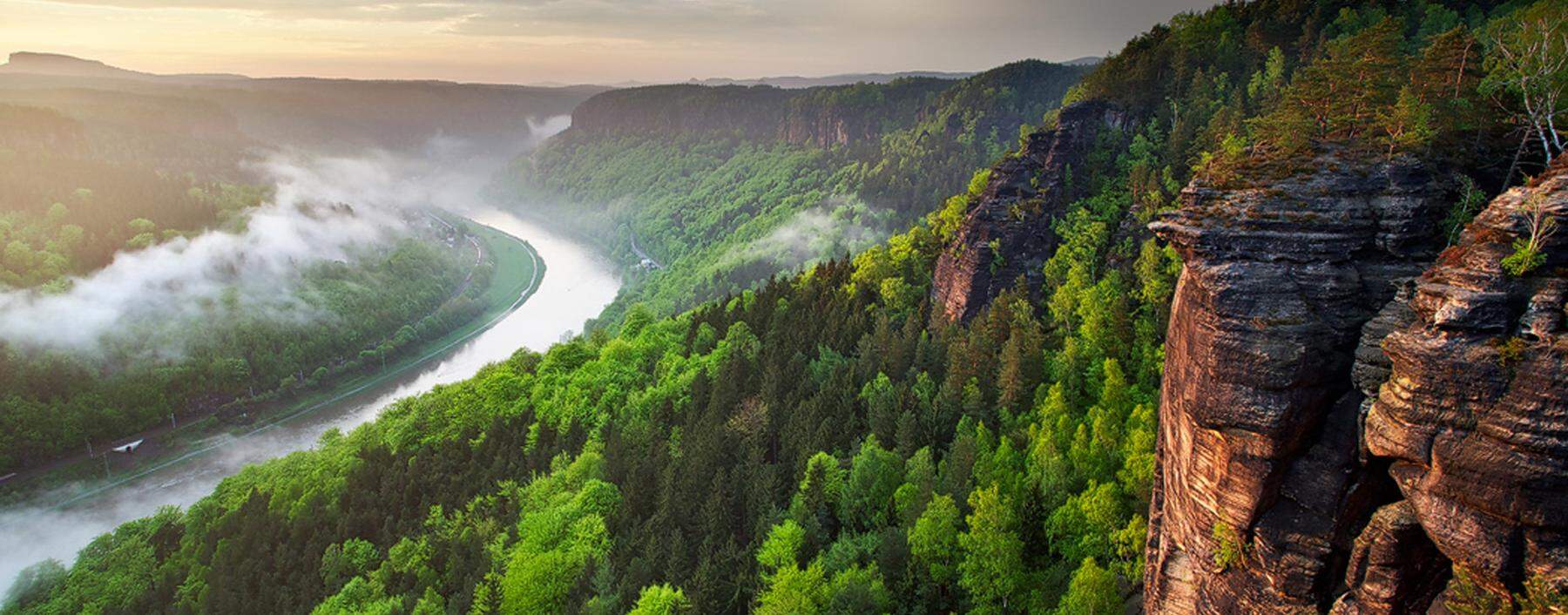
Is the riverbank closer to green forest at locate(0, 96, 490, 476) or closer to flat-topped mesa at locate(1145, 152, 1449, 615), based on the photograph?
green forest at locate(0, 96, 490, 476)

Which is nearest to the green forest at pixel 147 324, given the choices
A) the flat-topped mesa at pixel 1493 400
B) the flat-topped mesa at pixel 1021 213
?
the flat-topped mesa at pixel 1021 213

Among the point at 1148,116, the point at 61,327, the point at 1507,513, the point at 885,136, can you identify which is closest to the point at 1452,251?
the point at 1507,513

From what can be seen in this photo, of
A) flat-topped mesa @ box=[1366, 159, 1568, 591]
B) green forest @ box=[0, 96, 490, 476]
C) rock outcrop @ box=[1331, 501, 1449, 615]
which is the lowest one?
green forest @ box=[0, 96, 490, 476]

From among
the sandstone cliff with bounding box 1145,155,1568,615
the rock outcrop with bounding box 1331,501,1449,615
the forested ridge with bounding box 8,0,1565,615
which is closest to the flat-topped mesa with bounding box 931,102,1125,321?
the forested ridge with bounding box 8,0,1565,615

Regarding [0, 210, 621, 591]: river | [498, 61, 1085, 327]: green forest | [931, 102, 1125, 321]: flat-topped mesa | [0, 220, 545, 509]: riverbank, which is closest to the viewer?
[931, 102, 1125, 321]: flat-topped mesa

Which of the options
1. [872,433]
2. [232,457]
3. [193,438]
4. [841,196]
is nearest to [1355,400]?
[872,433]

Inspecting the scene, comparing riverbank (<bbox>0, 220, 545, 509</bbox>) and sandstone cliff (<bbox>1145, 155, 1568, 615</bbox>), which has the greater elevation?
sandstone cliff (<bbox>1145, 155, 1568, 615</bbox>)

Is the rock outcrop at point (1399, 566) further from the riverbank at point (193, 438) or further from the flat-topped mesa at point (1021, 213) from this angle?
the riverbank at point (193, 438)

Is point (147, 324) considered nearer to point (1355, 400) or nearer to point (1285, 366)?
point (1285, 366)
